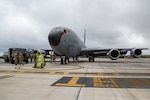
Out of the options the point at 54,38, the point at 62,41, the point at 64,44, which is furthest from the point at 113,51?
the point at 54,38

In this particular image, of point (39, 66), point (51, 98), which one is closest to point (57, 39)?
point (39, 66)

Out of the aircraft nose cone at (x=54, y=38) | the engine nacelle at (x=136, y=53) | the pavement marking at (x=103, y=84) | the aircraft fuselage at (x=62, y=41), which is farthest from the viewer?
the engine nacelle at (x=136, y=53)

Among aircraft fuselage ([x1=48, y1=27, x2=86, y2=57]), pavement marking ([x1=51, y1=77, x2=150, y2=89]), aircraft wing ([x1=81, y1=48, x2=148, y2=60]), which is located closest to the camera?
pavement marking ([x1=51, y1=77, x2=150, y2=89])

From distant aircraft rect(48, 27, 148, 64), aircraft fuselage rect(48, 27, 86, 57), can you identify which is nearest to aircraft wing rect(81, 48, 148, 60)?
distant aircraft rect(48, 27, 148, 64)

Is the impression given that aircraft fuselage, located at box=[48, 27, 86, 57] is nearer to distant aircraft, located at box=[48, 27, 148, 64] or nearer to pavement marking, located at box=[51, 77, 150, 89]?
distant aircraft, located at box=[48, 27, 148, 64]

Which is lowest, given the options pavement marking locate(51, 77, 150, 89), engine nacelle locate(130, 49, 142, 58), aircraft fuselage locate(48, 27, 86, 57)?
pavement marking locate(51, 77, 150, 89)

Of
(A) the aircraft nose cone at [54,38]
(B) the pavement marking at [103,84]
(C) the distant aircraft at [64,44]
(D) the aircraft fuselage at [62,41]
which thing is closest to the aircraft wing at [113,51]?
(C) the distant aircraft at [64,44]

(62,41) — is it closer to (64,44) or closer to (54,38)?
(64,44)

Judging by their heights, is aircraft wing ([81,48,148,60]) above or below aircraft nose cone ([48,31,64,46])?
below

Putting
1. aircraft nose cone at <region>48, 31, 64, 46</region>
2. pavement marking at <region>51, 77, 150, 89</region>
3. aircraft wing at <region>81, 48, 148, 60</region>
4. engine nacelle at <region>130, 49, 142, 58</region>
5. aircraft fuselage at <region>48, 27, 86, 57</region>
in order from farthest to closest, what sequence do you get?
1. engine nacelle at <region>130, 49, 142, 58</region>
2. aircraft wing at <region>81, 48, 148, 60</region>
3. aircraft fuselage at <region>48, 27, 86, 57</region>
4. aircraft nose cone at <region>48, 31, 64, 46</region>
5. pavement marking at <region>51, 77, 150, 89</region>

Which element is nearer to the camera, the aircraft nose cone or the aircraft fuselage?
the aircraft nose cone

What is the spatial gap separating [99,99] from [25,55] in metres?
23.3

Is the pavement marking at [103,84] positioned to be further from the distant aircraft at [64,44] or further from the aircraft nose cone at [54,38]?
the distant aircraft at [64,44]

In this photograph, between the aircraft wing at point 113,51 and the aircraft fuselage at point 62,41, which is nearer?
the aircraft fuselage at point 62,41
